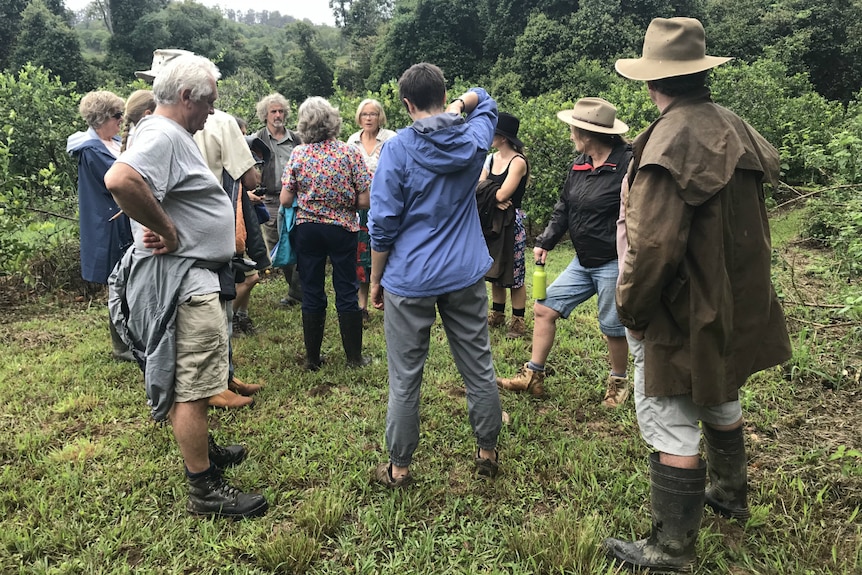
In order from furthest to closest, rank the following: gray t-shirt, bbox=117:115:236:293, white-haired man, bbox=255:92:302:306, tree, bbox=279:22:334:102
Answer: tree, bbox=279:22:334:102 < white-haired man, bbox=255:92:302:306 < gray t-shirt, bbox=117:115:236:293

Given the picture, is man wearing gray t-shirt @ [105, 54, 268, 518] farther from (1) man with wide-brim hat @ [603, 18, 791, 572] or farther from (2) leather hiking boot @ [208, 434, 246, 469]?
(1) man with wide-brim hat @ [603, 18, 791, 572]

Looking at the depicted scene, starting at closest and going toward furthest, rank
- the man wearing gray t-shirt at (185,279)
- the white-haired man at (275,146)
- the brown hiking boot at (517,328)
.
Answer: the man wearing gray t-shirt at (185,279), the brown hiking boot at (517,328), the white-haired man at (275,146)

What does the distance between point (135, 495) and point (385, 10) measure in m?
69.0

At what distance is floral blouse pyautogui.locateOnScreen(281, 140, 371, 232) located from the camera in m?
4.07

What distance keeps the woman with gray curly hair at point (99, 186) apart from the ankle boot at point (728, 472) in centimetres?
423

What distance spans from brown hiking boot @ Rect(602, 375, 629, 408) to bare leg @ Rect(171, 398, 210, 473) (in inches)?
97.9

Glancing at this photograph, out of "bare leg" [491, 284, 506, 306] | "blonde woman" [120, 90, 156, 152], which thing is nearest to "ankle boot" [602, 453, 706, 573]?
"bare leg" [491, 284, 506, 306]

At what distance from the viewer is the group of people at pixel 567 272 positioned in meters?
2.02

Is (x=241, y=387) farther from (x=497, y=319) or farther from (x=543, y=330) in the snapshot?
→ (x=497, y=319)

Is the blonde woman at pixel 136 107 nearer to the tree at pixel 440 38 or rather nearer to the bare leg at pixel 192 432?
the bare leg at pixel 192 432

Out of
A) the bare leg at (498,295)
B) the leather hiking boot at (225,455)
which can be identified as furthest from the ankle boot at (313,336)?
the bare leg at (498,295)

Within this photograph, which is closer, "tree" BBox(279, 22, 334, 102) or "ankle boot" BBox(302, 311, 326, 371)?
"ankle boot" BBox(302, 311, 326, 371)

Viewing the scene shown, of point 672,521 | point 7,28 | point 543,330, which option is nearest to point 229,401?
point 543,330

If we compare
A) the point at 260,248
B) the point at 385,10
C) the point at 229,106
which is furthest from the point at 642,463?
the point at 385,10
